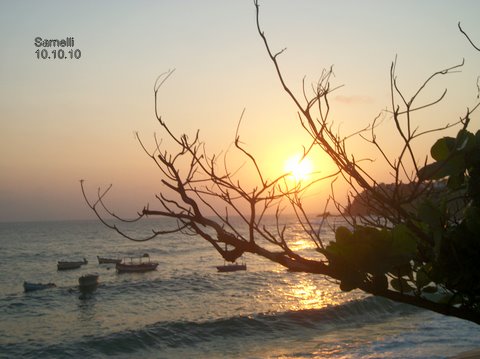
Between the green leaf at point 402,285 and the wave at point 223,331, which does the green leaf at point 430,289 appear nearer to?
the green leaf at point 402,285

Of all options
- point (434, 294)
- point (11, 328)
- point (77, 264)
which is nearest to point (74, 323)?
point (11, 328)

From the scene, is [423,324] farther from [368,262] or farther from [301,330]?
[368,262]

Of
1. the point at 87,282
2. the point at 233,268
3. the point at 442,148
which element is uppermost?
the point at 442,148

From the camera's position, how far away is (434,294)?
2371mm

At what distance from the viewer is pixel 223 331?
811 inches

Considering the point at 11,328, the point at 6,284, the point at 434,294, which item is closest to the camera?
the point at 434,294

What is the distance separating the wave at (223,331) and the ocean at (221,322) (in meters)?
0.04

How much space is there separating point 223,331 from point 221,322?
135 cm

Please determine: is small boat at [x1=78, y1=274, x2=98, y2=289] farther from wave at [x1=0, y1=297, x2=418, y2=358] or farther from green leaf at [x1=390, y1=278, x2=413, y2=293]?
green leaf at [x1=390, y1=278, x2=413, y2=293]

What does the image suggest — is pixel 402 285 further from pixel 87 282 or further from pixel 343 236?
pixel 87 282

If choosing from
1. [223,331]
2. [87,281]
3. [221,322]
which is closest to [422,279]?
[223,331]

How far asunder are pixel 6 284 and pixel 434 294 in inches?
1771

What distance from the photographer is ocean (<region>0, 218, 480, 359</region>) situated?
16578mm

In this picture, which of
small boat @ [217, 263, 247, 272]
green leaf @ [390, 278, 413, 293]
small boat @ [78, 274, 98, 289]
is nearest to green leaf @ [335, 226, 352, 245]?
green leaf @ [390, 278, 413, 293]
